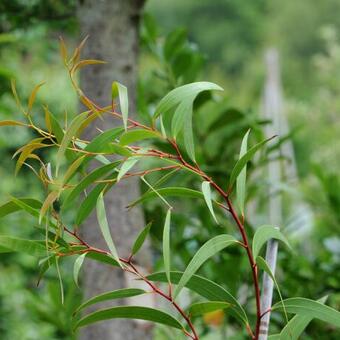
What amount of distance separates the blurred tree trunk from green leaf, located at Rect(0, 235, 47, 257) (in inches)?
27.4

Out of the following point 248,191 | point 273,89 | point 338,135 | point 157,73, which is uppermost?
point 157,73

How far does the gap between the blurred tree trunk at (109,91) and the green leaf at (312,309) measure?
738 mm

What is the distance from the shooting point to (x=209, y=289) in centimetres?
83

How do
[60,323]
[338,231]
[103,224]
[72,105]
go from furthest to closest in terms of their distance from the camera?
[72,105], [338,231], [60,323], [103,224]

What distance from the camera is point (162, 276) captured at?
839 millimetres

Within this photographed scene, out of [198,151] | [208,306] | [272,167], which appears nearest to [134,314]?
[208,306]

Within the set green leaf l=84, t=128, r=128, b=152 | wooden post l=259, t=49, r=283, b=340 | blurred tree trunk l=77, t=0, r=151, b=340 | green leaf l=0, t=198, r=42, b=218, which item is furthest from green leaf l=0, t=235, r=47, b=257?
blurred tree trunk l=77, t=0, r=151, b=340

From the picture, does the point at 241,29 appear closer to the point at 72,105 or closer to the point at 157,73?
the point at 72,105

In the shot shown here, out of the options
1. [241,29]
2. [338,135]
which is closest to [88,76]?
[338,135]

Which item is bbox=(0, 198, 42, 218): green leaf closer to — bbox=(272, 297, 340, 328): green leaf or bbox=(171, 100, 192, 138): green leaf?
bbox=(171, 100, 192, 138): green leaf

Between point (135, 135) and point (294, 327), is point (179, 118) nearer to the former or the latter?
point (135, 135)

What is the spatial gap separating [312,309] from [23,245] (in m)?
0.31

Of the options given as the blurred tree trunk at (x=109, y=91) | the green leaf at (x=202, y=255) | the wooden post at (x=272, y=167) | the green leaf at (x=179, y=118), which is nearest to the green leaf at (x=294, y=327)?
the wooden post at (x=272, y=167)

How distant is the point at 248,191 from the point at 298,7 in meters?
26.1
